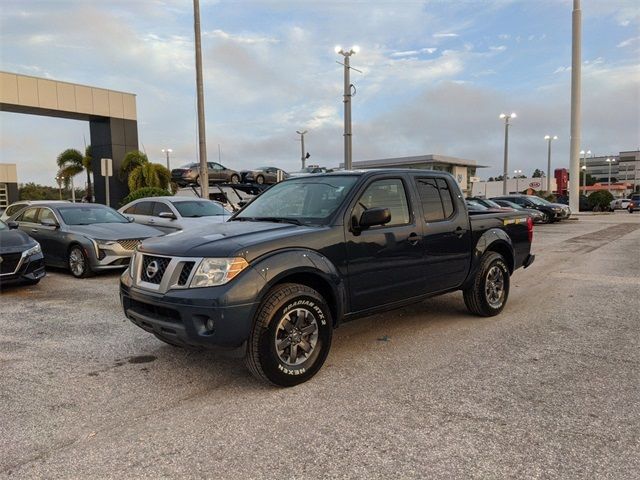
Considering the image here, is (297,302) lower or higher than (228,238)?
lower

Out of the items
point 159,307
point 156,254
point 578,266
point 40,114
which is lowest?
point 578,266

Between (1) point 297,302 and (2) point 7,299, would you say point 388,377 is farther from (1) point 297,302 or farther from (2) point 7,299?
(2) point 7,299

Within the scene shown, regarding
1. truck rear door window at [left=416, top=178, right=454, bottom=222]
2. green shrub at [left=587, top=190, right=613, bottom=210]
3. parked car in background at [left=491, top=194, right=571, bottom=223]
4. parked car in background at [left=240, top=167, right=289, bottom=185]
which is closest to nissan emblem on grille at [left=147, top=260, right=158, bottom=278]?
truck rear door window at [left=416, top=178, right=454, bottom=222]

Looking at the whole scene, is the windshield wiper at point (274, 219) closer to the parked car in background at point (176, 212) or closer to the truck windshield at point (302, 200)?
the truck windshield at point (302, 200)

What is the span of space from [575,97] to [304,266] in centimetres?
4223

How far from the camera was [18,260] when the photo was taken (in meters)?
7.79

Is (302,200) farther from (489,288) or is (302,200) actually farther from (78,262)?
(78,262)

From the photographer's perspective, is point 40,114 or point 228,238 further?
point 40,114

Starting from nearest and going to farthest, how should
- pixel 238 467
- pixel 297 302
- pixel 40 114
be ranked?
pixel 238 467 < pixel 297 302 < pixel 40 114

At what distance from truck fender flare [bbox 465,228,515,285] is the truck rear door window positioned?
24.2 inches

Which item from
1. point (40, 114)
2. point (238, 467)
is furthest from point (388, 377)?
point (40, 114)

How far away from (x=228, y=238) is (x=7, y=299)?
17.3 ft

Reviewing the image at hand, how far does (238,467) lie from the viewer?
9.32 ft

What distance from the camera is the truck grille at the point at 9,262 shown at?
25.0 ft
